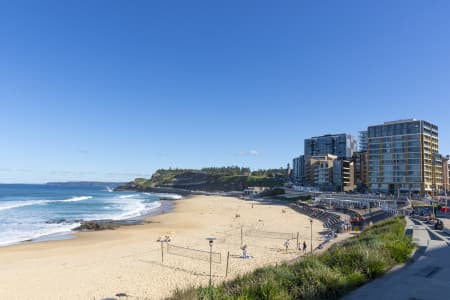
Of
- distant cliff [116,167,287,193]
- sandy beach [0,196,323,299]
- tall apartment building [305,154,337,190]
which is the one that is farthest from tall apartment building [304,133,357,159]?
sandy beach [0,196,323,299]

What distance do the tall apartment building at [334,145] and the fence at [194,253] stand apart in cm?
11536

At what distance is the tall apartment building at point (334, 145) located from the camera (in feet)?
446

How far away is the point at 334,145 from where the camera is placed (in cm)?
13875

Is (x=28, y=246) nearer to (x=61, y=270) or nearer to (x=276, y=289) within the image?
(x=61, y=270)

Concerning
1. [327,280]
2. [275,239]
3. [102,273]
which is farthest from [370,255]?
[275,239]

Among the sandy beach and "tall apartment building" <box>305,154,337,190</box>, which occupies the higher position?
"tall apartment building" <box>305,154,337,190</box>

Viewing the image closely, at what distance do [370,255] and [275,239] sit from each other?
20.1 m

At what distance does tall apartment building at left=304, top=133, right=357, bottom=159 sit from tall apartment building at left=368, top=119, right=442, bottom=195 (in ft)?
165

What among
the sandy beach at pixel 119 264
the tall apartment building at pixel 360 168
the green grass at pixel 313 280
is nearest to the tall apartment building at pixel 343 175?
the tall apartment building at pixel 360 168

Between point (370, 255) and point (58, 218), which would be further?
point (58, 218)

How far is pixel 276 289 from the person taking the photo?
7711 millimetres

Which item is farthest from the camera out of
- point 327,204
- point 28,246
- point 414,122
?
point 414,122

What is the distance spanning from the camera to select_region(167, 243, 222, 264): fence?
22.0m

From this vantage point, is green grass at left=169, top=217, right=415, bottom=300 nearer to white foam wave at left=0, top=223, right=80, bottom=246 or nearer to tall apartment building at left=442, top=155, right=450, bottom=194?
white foam wave at left=0, top=223, right=80, bottom=246
